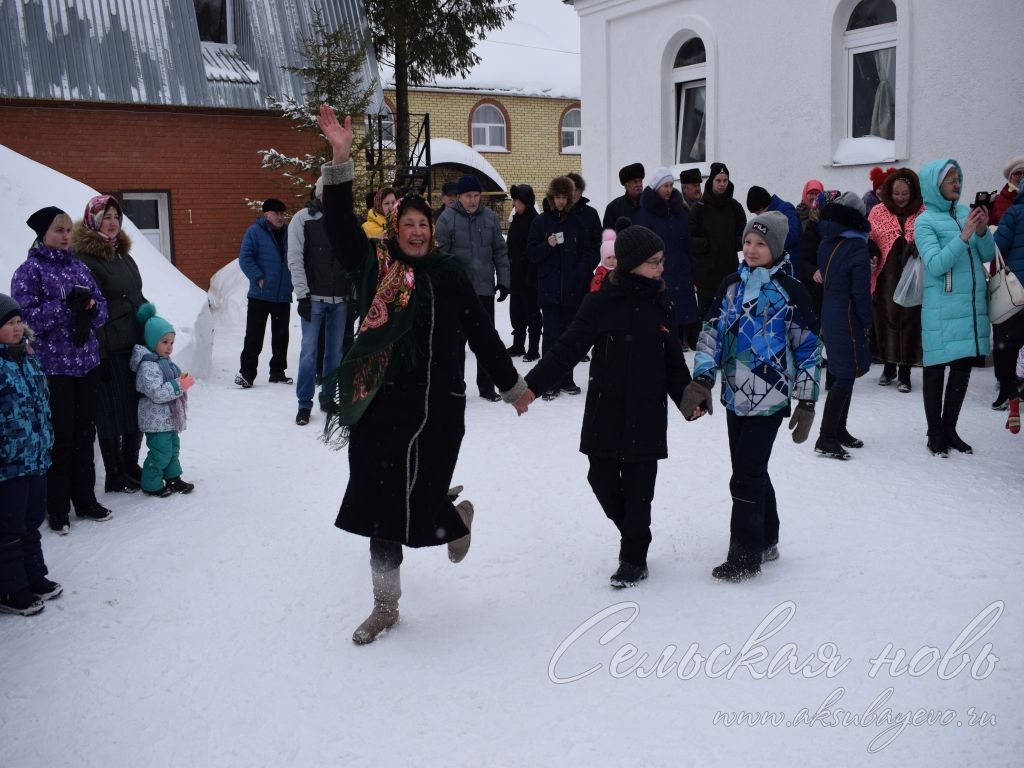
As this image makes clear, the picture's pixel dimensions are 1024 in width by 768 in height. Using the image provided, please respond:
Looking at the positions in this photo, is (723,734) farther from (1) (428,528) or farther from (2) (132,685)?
(2) (132,685)

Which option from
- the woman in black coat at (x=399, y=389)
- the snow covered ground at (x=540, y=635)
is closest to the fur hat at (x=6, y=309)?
the snow covered ground at (x=540, y=635)

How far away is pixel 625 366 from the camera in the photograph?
4578 mm

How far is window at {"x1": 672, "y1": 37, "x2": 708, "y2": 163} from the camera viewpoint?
1362 centimetres

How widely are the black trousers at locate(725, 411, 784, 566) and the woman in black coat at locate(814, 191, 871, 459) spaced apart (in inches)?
91.8

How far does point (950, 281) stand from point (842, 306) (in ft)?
2.32

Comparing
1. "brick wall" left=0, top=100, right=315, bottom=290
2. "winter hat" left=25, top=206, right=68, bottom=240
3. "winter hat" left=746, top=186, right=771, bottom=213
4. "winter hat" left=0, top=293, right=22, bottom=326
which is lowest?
"winter hat" left=0, top=293, right=22, bottom=326

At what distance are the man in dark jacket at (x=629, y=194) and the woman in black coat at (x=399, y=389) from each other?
18.3ft

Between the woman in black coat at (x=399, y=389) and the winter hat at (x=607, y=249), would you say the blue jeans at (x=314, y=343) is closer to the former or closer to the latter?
the winter hat at (x=607, y=249)

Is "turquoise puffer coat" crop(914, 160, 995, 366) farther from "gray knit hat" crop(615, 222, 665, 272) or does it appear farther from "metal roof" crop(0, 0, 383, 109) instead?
"metal roof" crop(0, 0, 383, 109)

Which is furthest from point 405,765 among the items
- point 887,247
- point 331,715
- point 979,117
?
point 979,117

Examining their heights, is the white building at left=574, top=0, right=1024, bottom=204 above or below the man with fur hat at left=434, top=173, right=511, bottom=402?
above

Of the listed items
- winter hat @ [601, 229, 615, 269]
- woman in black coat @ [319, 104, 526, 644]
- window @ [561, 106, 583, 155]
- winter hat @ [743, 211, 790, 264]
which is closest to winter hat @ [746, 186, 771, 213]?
winter hat @ [601, 229, 615, 269]

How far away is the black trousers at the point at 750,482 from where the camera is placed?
460 cm

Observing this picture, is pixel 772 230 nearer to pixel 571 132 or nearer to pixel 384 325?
pixel 384 325
